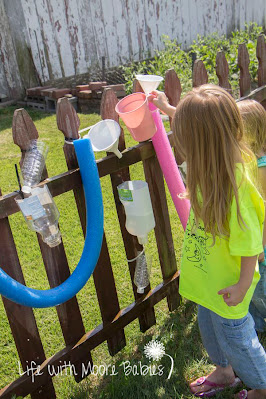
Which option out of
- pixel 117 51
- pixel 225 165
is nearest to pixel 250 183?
pixel 225 165

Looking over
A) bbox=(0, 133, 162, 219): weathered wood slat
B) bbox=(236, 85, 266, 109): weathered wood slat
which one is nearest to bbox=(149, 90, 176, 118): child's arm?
bbox=(0, 133, 162, 219): weathered wood slat

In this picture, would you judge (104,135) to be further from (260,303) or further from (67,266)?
(260,303)

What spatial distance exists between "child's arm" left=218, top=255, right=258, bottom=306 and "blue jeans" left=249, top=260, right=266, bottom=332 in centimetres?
37

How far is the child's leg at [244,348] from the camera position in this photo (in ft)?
5.98

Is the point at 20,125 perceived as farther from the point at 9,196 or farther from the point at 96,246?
the point at 96,246

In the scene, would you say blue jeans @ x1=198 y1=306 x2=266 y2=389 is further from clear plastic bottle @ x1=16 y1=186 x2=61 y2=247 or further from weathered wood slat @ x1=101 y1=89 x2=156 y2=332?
clear plastic bottle @ x1=16 y1=186 x2=61 y2=247

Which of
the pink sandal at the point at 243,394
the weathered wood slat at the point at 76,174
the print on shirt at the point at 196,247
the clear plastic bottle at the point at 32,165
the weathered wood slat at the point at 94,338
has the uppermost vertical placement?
the clear plastic bottle at the point at 32,165

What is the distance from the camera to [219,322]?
188 centimetres

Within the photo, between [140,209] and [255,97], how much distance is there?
152 centimetres

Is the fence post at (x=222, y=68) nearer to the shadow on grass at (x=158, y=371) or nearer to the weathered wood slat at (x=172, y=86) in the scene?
the weathered wood slat at (x=172, y=86)

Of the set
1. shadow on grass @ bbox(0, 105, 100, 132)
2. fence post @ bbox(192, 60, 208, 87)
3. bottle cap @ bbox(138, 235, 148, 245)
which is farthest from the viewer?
shadow on grass @ bbox(0, 105, 100, 132)

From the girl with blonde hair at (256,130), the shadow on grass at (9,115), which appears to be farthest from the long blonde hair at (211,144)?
the shadow on grass at (9,115)

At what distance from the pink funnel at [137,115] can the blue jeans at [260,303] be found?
2.78ft

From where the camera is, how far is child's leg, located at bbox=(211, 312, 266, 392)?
182 centimetres
